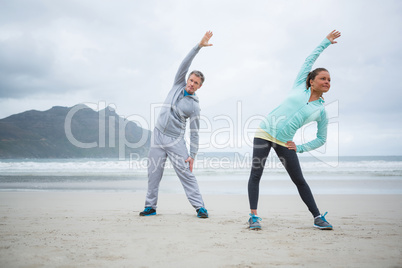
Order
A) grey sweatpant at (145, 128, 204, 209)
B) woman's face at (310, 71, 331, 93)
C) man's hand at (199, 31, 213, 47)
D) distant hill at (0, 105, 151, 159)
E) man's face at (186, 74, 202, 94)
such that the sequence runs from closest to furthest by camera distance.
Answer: woman's face at (310, 71, 331, 93), man's hand at (199, 31, 213, 47), man's face at (186, 74, 202, 94), grey sweatpant at (145, 128, 204, 209), distant hill at (0, 105, 151, 159)

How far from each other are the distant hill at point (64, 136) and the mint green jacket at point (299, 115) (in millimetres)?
35670

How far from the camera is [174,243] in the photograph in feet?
7.95

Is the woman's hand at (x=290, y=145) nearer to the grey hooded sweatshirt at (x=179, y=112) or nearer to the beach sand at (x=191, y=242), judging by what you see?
the beach sand at (x=191, y=242)

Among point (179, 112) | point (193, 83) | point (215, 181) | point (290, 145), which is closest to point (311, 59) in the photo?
point (290, 145)

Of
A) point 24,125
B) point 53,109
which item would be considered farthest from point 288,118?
point 53,109

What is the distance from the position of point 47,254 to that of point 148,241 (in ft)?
2.67

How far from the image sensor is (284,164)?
296 cm

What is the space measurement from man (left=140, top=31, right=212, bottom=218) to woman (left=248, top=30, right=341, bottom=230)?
1004 millimetres

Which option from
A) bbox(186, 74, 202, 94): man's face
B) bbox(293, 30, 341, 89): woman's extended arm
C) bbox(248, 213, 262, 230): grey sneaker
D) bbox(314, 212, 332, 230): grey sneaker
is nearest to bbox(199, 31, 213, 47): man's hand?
bbox(186, 74, 202, 94): man's face

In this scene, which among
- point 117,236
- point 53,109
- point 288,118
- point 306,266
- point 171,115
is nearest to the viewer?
point 306,266

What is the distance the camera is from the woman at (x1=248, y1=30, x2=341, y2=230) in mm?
2834

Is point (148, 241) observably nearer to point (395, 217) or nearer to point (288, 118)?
point (288, 118)

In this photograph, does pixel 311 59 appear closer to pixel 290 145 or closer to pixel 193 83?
pixel 290 145

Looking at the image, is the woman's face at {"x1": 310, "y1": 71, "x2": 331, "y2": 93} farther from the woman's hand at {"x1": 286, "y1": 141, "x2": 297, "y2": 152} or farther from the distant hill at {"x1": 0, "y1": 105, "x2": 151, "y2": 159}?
the distant hill at {"x1": 0, "y1": 105, "x2": 151, "y2": 159}
